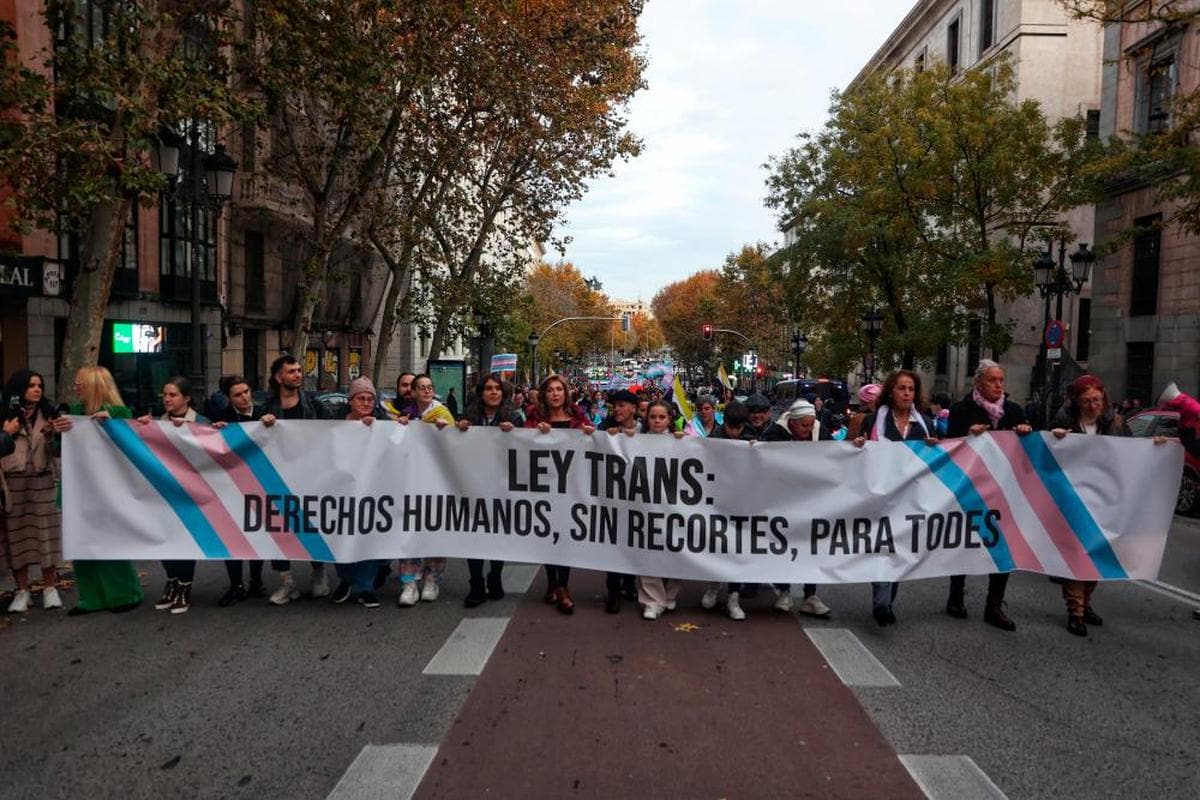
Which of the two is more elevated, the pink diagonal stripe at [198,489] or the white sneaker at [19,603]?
the pink diagonal stripe at [198,489]

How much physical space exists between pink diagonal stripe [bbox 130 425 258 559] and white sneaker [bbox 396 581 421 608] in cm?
109

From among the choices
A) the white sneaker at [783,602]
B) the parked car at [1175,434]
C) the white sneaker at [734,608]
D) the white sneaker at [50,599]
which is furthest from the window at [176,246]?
the parked car at [1175,434]

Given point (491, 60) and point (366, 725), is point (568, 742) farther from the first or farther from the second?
point (491, 60)

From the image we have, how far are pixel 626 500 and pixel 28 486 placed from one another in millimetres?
4256

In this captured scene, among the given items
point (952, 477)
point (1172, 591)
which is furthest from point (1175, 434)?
point (952, 477)

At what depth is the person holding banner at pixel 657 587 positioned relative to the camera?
620cm

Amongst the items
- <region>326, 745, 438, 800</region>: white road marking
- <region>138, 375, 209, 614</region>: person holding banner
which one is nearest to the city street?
<region>326, 745, 438, 800</region>: white road marking

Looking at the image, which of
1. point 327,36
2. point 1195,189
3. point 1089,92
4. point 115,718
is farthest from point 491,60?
point 1089,92

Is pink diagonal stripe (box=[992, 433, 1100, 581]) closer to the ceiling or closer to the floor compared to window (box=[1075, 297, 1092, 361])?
closer to the floor

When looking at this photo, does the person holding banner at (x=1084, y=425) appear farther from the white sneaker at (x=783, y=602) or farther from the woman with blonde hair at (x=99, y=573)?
the woman with blonde hair at (x=99, y=573)

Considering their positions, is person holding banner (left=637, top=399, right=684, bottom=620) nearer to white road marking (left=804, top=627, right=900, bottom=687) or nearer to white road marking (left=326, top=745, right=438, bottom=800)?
white road marking (left=804, top=627, right=900, bottom=687)

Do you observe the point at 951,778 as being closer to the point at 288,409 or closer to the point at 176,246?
the point at 288,409

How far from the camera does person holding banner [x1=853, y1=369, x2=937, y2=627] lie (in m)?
6.01

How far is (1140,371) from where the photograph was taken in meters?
23.6
